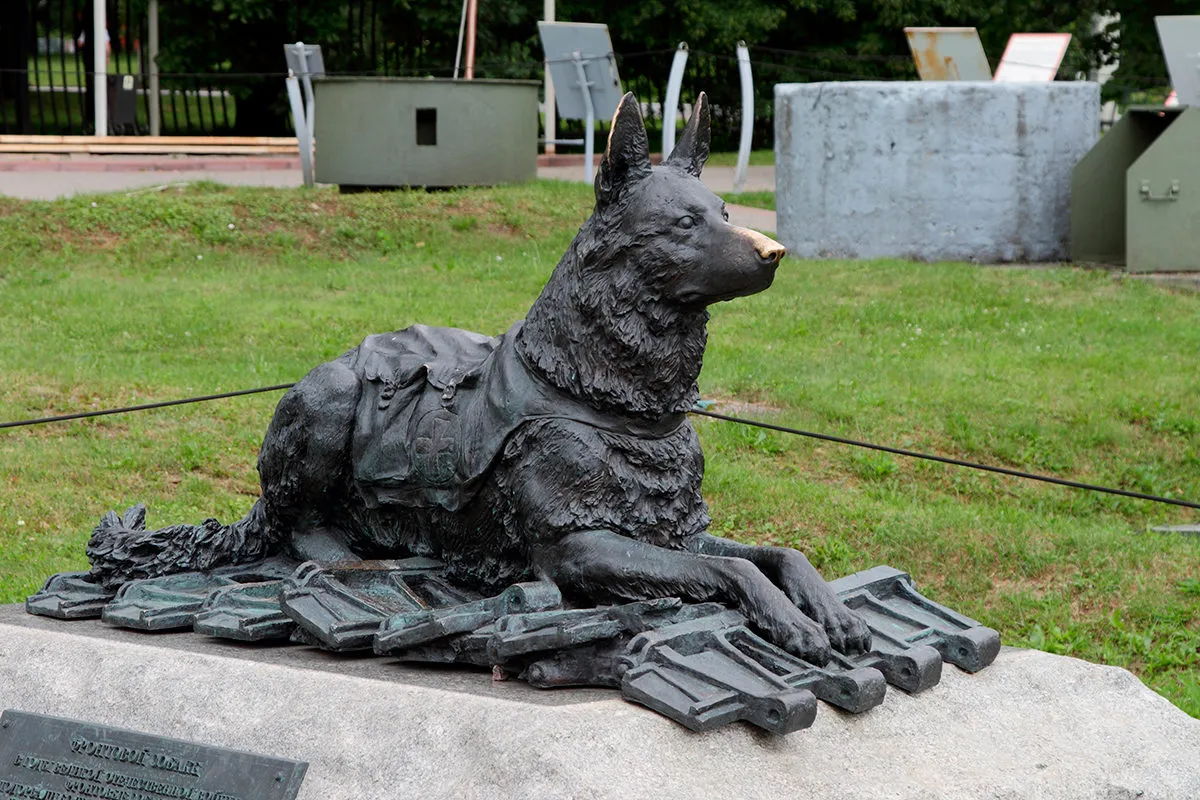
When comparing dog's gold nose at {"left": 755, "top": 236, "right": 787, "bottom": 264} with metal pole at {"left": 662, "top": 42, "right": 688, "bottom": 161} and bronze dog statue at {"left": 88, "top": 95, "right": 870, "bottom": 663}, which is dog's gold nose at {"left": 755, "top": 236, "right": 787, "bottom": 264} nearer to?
bronze dog statue at {"left": 88, "top": 95, "right": 870, "bottom": 663}

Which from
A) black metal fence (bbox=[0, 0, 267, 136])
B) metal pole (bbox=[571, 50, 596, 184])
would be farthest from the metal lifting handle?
black metal fence (bbox=[0, 0, 267, 136])

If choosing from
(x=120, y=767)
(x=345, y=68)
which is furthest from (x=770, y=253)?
(x=345, y=68)

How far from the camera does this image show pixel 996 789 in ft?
11.8

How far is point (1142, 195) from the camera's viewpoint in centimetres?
1200

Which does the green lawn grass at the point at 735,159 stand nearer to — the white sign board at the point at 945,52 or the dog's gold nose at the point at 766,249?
the white sign board at the point at 945,52

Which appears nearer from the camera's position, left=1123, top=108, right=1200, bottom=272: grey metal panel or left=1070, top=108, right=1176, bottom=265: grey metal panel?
left=1123, top=108, right=1200, bottom=272: grey metal panel

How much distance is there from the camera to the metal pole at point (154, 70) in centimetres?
2177

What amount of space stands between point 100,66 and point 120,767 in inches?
702

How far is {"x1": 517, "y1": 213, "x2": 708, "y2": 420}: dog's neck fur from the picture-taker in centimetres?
383

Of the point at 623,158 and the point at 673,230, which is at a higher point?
the point at 623,158

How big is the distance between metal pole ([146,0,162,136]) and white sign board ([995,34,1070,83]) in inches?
441

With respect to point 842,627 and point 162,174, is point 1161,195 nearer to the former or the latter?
point 842,627

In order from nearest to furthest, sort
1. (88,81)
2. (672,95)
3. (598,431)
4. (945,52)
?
1. (598,431)
2. (945,52)
3. (672,95)
4. (88,81)

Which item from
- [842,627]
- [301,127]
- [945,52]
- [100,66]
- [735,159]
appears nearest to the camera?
[842,627]
